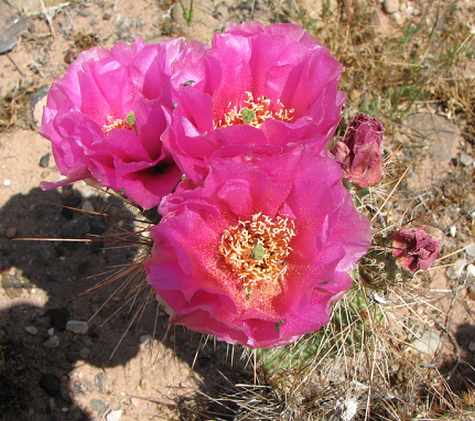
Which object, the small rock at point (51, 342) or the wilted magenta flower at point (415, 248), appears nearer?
the wilted magenta flower at point (415, 248)

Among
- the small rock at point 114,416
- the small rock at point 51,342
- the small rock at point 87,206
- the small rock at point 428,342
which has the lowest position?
the small rock at point 428,342

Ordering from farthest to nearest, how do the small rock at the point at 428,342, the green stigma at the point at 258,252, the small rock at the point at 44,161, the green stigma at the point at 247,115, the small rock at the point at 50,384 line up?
the small rock at the point at 44,161 → the small rock at the point at 428,342 → the small rock at the point at 50,384 → the green stigma at the point at 258,252 → the green stigma at the point at 247,115

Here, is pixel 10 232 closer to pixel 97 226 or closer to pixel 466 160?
pixel 97 226

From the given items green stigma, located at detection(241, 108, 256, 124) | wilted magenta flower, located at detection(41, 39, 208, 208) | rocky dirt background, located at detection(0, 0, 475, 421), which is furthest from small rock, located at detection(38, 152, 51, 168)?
green stigma, located at detection(241, 108, 256, 124)

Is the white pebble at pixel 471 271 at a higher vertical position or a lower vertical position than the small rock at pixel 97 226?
lower

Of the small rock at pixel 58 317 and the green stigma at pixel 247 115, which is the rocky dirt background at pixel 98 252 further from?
the green stigma at pixel 247 115

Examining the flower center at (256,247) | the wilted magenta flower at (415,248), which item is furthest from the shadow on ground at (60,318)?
the wilted magenta flower at (415,248)

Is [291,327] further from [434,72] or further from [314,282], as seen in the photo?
[434,72]

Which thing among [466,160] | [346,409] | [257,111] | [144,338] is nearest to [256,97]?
[257,111]
